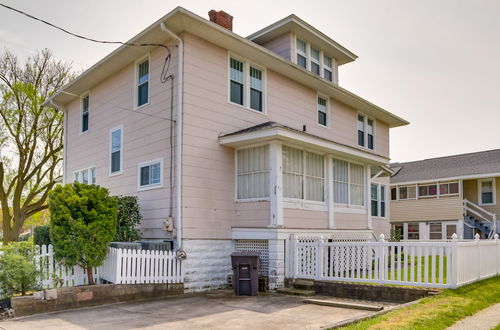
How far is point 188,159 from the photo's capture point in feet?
39.3

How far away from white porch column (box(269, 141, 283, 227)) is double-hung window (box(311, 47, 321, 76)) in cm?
690

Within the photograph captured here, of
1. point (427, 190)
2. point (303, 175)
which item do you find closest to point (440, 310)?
point (303, 175)

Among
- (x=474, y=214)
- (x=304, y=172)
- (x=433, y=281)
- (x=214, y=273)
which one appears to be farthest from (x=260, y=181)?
(x=474, y=214)

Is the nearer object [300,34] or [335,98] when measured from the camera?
[300,34]

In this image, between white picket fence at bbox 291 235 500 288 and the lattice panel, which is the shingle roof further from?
the lattice panel

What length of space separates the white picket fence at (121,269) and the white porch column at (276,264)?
246 centimetres

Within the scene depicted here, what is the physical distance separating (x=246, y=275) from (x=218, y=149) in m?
3.75

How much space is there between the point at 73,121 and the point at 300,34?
33.1 ft

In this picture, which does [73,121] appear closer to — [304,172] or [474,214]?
[304,172]

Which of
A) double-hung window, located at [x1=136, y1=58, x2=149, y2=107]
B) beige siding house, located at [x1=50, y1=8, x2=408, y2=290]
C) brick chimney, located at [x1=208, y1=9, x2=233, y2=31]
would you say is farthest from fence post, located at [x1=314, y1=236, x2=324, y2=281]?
brick chimney, located at [x1=208, y1=9, x2=233, y2=31]

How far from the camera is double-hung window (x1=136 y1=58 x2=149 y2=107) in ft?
45.4

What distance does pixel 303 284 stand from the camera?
1181 centimetres

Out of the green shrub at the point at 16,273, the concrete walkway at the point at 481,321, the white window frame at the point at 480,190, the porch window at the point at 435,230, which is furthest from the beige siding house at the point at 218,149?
the white window frame at the point at 480,190

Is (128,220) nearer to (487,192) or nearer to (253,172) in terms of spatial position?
(253,172)
